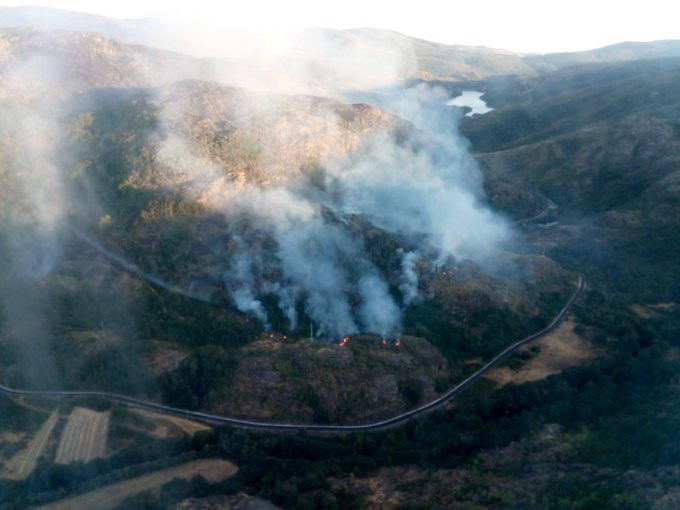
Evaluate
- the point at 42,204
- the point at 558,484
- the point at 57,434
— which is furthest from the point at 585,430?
the point at 42,204

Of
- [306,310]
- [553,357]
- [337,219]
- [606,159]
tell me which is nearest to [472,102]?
Result: [606,159]

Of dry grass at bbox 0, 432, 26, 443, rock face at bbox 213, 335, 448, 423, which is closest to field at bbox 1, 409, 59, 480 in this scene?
dry grass at bbox 0, 432, 26, 443

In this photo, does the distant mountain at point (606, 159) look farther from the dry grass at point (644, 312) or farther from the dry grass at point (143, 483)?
the dry grass at point (143, 483)

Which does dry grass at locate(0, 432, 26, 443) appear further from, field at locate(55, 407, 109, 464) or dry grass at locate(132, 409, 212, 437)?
dry grass at locate(132, 409, 212, 437)

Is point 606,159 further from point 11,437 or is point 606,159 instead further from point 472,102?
point 11,437

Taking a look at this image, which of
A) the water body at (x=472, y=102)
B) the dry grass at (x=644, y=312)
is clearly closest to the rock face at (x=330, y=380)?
the dry grass at (x=644, y=312)

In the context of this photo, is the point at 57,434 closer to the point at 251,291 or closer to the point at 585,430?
the point at 251,291
